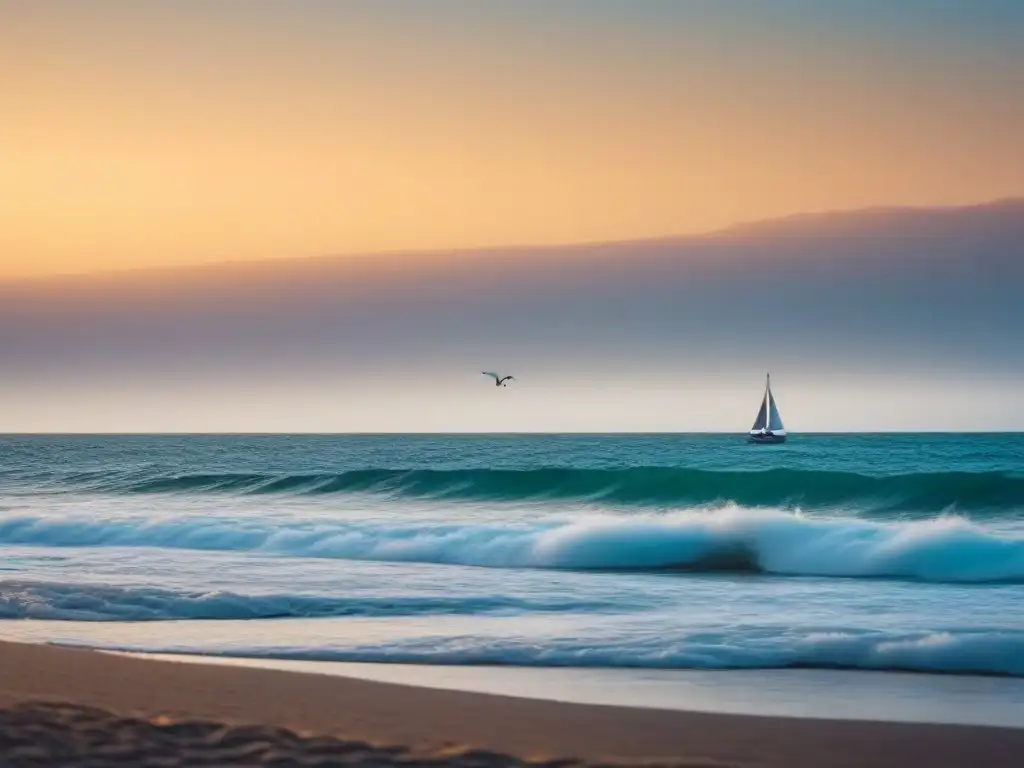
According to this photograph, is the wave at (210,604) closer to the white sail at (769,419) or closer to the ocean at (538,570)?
the ocean at (538,570)

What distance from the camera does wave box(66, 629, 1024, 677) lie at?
9.06 metres

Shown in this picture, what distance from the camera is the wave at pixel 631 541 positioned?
1700cm

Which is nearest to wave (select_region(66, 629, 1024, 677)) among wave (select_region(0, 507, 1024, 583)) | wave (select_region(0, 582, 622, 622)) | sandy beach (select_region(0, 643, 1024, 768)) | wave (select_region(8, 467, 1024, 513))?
sandy beach (select_region(0, 643, 1024, 768))

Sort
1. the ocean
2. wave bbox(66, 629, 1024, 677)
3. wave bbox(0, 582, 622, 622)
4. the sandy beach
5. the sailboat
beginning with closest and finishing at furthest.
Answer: the sandy beach, wave bbox(66, 629, 1024, 677), the ocean, wave bbox(0, 582, 622, 622), the sailboat

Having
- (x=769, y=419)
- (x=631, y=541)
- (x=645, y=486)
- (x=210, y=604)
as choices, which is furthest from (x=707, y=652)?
(x=769, y=419)

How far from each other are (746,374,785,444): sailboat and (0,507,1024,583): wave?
168 ft

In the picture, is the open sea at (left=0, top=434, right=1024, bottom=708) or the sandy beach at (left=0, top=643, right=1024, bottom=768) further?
the open sea at (left=0, top=434, right=1024, bottom=708)

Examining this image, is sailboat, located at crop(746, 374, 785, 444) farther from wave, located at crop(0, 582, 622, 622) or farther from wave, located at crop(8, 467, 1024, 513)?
wave, located at crop(0, 582, 622, 622)

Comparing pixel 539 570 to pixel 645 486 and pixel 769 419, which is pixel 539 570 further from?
pixel 769 419

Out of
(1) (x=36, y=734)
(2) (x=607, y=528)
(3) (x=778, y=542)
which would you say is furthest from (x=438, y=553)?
(1) (x=36, y=734)

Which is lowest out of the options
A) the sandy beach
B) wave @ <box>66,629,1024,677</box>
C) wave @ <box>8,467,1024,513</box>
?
wave @ <box>66,629,1024,677</box>

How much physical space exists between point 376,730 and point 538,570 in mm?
10826

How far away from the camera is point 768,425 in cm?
7206

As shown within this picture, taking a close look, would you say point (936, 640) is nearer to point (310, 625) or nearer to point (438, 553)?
point (310, 625)
